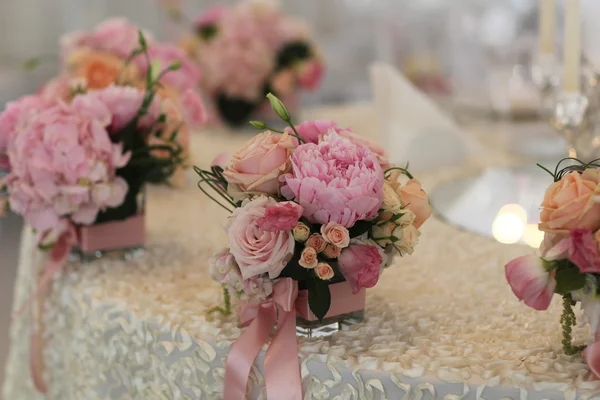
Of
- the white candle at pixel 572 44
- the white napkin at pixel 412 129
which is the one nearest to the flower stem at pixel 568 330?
the white candle at pixel 572 44

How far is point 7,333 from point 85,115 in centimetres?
230

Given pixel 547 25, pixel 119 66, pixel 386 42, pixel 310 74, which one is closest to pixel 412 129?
pixel 547 25

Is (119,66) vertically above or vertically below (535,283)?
above

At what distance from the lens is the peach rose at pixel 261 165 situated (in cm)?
104

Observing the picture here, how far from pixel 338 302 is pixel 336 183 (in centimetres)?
20

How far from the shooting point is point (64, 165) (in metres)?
1.35

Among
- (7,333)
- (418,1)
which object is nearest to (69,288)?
(7,333)

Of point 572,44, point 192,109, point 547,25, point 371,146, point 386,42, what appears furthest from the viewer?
point 386,42

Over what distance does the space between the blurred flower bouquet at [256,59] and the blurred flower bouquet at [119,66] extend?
60 centimetres

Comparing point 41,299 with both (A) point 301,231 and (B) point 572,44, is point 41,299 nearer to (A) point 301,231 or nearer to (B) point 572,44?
(A) point 301,231

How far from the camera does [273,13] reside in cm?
Result: 277

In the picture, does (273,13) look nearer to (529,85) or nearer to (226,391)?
(529,85)

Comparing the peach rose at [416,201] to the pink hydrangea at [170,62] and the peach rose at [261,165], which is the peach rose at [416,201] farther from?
the pink hydrangea at [170,62]

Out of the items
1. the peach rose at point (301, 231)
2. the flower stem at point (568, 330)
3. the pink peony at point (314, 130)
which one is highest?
the pink peony at point (314, 130)
